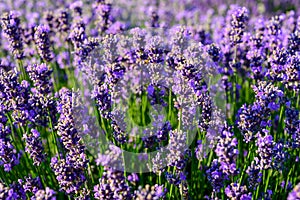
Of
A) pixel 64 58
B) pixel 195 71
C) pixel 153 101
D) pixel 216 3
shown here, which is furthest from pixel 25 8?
pixel 195 71

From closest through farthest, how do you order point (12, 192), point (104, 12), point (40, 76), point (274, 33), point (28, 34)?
point (12, 192)
point (40, 76)
point (274, 33)
point (104, 12)
point (28, 34)

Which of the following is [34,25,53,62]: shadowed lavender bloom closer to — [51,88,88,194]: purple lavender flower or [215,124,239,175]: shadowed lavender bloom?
[51,88,88,194]: purple lavender flower

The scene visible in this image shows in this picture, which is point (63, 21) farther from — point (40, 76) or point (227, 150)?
point (227, 150)

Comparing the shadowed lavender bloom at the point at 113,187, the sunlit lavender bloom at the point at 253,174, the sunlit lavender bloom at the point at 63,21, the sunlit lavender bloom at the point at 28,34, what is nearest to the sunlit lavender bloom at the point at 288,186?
the sunlit lavender bloom at the point at 253,174

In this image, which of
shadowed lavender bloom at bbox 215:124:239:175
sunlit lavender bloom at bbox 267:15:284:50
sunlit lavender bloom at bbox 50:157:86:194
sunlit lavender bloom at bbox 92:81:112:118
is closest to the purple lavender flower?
sunlit lavender bloom at bbox 50:157:86:194

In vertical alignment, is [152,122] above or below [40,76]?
below

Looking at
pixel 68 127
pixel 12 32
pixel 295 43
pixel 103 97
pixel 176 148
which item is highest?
pixel 12 32

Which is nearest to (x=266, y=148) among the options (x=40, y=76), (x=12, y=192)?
(x=12, y=192)

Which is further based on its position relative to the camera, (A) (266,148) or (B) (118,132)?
(B) (118,132)
